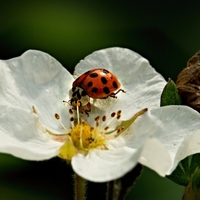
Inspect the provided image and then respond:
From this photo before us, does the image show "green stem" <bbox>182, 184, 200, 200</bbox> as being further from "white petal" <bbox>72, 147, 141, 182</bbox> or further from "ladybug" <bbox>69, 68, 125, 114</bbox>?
"ladybug" <bbox>69, 68, 125, 114</bbox>

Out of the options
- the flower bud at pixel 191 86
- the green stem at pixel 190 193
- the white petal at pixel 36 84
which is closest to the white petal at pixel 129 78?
the white petal at pixel 36 84

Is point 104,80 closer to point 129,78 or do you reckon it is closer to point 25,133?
point 129,78

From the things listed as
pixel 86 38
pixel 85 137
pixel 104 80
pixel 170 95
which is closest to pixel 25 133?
pixel 85 137

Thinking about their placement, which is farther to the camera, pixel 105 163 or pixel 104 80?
pixel 104 80

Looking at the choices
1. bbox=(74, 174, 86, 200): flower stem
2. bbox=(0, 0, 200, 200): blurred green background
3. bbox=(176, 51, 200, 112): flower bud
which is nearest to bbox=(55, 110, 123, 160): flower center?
bbox=(74, 174, 86, 200): flower stem

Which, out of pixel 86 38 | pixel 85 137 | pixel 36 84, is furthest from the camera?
pixel 86 38

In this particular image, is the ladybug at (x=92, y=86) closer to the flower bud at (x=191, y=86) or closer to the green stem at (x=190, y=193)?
the flower bud at (x=191, y=86)

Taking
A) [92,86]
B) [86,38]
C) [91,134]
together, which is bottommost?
[86,38]
